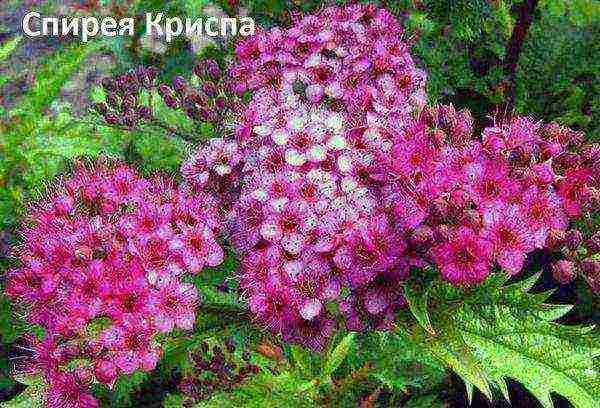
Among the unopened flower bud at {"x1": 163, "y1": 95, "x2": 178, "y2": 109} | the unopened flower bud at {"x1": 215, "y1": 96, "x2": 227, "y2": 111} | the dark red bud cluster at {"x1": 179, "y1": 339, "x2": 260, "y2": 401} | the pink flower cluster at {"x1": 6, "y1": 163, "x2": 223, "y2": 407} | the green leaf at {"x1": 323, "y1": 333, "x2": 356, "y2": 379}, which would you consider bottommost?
the dark red bud cluster at {"x1": 179, "y1": 339, "x2": 260, "y2": 401}

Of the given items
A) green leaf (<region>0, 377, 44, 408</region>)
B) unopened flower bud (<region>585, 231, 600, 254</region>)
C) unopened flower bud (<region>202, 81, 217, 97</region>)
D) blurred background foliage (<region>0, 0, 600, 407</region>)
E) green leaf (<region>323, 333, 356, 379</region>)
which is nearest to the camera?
unopened flower bud (<region>585, 231, 600, 254</region>)

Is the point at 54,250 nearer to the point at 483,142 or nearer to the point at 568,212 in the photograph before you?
the point at 483,142

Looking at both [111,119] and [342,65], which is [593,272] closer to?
[342,65]

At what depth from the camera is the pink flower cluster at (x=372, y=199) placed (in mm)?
1919

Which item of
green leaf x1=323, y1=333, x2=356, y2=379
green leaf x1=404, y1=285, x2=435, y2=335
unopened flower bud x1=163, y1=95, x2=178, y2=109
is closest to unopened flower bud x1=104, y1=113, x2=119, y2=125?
unopened flower bud x1=163, y1=95, x2=178, y2=109

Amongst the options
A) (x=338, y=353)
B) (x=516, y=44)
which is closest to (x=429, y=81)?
(x=516, y=44)

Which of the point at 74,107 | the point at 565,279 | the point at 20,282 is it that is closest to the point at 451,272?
the point at 565,279

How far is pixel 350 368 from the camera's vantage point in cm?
271

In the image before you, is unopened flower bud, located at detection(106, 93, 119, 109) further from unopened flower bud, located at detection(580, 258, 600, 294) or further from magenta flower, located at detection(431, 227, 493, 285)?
unopened flower bud, located at detection(580, 258, 600, 294)

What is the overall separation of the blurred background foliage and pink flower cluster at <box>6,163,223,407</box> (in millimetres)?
557

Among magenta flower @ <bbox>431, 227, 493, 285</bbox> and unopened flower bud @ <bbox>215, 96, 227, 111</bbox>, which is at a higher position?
magenta flower @ <bbox>431, 227, 493, 285</bbox>

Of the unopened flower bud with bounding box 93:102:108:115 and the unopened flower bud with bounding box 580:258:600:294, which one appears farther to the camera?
the unopened flower bud with bounding box 93:102:108:115

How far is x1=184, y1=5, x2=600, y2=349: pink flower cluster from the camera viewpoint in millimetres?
1919

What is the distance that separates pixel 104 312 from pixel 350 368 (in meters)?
0.96
